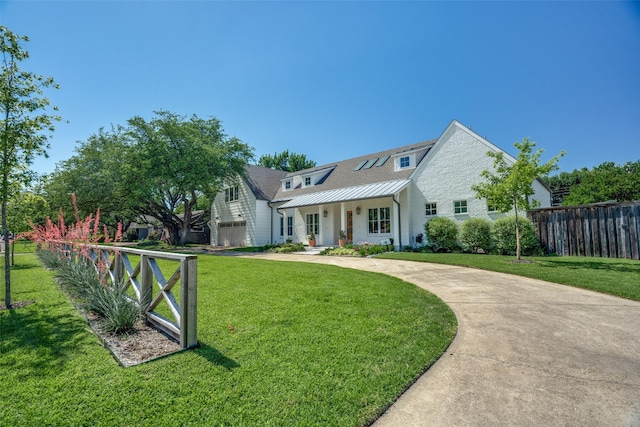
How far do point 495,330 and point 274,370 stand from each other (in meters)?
3.21

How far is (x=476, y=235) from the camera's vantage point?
13500 millimetres

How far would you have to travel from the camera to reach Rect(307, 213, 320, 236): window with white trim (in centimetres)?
2023

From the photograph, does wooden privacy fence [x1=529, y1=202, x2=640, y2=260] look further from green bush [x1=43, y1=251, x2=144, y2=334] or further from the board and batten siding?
the board and batten siding

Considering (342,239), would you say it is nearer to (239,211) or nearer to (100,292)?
(239,211)

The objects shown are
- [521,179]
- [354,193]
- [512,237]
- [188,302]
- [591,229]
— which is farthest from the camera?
[354,193]

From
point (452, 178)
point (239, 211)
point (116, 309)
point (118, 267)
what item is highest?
point (452, 178)

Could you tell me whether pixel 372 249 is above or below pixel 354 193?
below

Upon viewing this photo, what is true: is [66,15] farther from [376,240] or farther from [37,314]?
[376,240]

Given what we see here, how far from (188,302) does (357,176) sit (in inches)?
708

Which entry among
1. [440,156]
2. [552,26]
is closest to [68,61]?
[552,26]

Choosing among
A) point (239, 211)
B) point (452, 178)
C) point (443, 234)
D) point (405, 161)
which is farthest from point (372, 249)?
point (239, 211)

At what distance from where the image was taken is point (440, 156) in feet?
52.1

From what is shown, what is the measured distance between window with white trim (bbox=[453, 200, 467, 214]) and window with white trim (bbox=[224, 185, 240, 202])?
18379mm

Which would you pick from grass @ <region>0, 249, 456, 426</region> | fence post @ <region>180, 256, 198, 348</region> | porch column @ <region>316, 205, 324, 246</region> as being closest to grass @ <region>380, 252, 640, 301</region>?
grass @ <region>0, 249, 456, 426</region>
